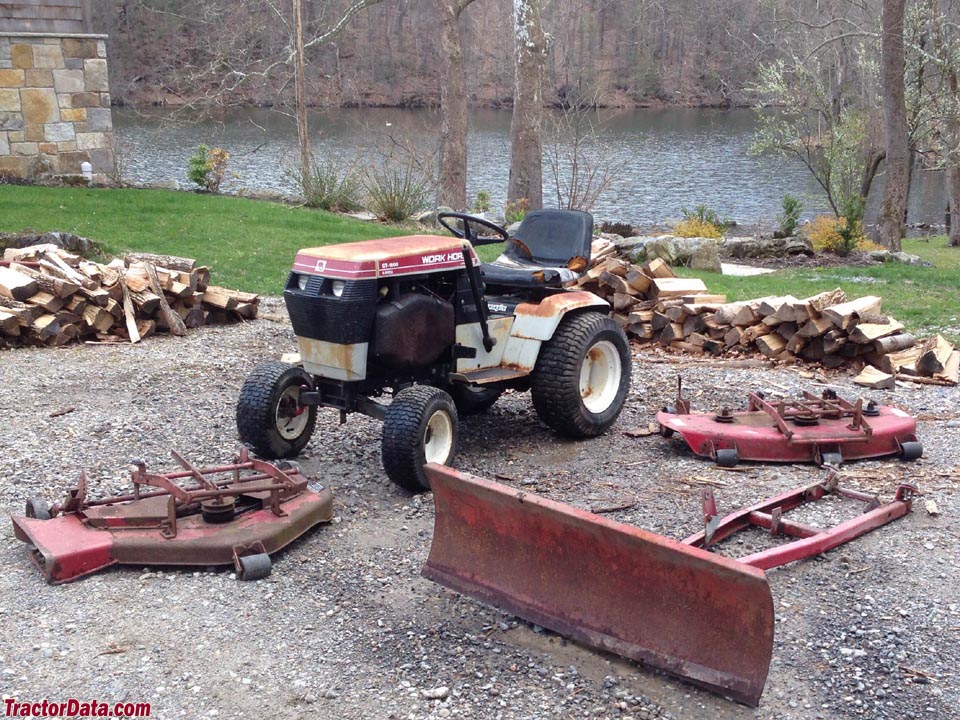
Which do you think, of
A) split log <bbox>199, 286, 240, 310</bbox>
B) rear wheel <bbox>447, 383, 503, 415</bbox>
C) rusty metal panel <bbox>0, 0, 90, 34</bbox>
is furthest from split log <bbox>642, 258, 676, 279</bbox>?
rusty metal panel <bbox>0, 0, 90, 34</bbox>

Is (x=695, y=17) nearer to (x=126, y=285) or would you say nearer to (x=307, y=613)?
(x=126, y=285)

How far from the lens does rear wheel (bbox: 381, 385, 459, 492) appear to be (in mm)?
5387

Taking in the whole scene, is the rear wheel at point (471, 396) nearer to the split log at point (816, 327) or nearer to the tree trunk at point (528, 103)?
the split log at point (816, 327)

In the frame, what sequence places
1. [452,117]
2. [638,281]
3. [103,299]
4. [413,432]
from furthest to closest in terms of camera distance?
[452,117], [638,281], [103,299], [413,432]

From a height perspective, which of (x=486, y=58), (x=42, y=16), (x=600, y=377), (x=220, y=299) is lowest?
(x=600, y=377)

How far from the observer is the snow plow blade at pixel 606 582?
369 cm

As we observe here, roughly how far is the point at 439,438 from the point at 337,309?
0.92 meters

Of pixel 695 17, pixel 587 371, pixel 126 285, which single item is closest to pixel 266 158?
pixel 126 285

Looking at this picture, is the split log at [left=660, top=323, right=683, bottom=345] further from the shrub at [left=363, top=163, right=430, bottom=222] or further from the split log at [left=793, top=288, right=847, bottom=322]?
the shrub at [left=363, top=163, right=430, bottom=222]

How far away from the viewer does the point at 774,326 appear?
8961 millimetres

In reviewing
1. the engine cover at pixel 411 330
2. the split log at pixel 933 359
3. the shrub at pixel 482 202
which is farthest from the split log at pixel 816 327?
the shrub at pixel 482 202

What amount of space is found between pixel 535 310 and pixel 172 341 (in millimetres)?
4154

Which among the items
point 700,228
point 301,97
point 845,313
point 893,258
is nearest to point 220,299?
point 845,313

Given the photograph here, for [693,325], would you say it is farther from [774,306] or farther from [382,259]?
[382,259]
